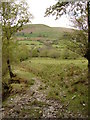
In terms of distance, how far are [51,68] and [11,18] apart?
1.34m

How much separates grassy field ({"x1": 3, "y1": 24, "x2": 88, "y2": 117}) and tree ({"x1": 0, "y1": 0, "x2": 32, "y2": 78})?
181mm

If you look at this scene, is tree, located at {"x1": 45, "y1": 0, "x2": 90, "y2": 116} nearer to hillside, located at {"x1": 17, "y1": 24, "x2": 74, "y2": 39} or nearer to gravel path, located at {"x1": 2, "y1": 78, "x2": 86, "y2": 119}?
hillside, located at {"x1": 17, "y1": 24, "x2": 74, "y2": 39}

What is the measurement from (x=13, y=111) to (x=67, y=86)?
1.07m

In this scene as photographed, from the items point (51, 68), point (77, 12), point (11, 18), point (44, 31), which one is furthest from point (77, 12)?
point (11, 18)

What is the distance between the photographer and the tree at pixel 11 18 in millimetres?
3357

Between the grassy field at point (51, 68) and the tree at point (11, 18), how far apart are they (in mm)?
181

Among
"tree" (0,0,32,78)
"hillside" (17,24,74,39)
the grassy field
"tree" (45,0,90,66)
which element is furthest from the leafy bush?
"tree" (45,0,90,66)

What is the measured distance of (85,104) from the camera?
263 centimetres

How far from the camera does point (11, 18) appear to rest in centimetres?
354

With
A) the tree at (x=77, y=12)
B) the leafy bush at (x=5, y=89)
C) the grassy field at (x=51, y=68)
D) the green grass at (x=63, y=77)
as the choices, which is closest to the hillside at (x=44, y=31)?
the grassy field at (x=51, y=68)

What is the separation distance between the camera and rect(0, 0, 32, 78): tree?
3357 mm

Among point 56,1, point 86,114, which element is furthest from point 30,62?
point 86,114

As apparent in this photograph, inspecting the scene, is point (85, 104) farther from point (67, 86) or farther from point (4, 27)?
point (4, 27)

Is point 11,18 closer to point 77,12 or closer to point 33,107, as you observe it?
point 77,12
